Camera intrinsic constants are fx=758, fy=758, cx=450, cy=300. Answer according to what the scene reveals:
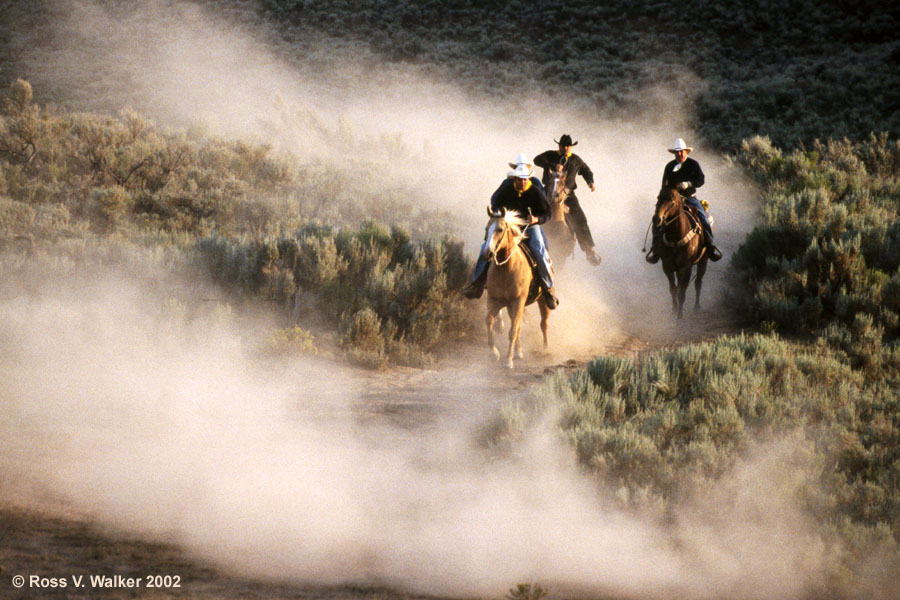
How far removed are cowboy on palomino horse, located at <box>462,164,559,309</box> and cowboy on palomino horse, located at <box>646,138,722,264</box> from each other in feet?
9.72

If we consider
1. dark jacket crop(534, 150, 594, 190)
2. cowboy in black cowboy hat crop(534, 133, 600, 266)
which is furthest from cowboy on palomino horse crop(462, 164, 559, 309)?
dark jacket crop(534, 150, 594, 190)

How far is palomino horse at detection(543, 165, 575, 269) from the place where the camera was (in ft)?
40.8

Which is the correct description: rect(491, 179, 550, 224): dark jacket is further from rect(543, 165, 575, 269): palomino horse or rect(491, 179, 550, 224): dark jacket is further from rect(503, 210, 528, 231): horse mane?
rect(543, 165, 575, 269): palomino horse

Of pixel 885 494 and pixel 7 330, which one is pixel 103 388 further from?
pixel 885 494

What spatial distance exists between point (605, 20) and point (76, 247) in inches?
1480

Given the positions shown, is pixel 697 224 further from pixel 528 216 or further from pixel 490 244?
pixel 490 244

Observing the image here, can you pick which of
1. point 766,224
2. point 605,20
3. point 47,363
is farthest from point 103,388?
point 605,20

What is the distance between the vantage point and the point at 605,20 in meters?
42.6

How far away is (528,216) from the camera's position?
10.4 metres

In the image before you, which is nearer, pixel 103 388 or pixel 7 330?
pixel 103 388

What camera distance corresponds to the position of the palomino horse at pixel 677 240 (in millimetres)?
12156

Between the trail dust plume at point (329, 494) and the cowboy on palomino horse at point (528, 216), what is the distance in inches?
106

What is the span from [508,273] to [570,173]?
12.9ft

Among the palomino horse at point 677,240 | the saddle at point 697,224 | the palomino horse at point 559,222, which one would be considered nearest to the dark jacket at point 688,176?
the saddle at point 697,224
